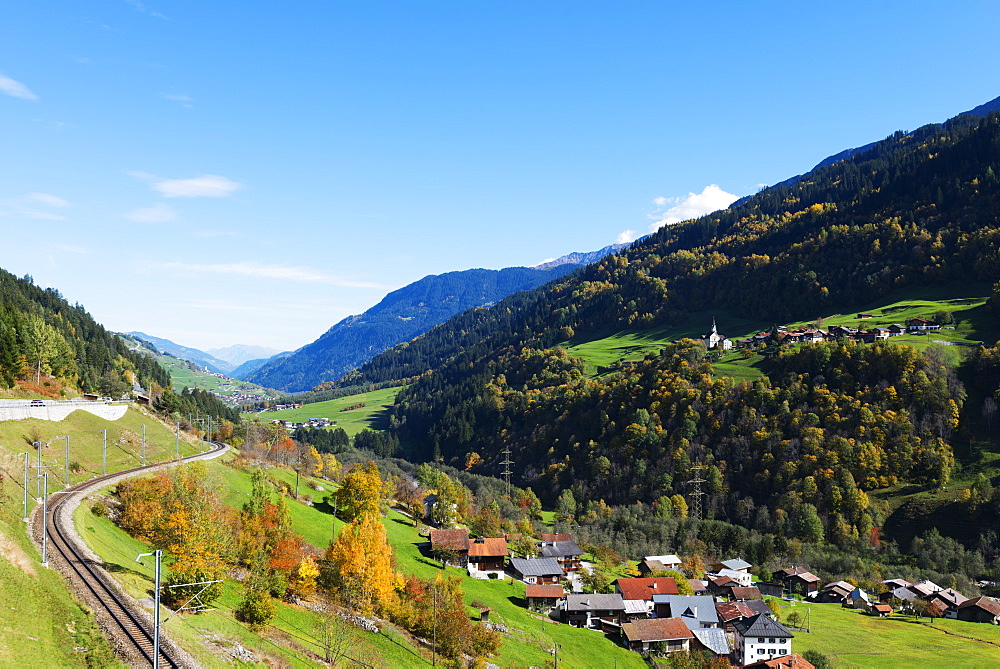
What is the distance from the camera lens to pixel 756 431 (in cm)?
13988

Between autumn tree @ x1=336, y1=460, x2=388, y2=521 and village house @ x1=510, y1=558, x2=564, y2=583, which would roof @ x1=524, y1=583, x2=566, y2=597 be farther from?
autumn tree @ x1=336, y1=460, x2=388, y2=521

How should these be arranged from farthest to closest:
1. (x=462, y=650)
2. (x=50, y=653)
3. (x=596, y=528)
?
(x=596, y=528), (x=462, y=650), (x=50, y=653)

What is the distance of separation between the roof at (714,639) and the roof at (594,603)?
905cm

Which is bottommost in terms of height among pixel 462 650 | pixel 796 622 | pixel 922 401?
pixel 796 622

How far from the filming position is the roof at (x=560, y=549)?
312ft

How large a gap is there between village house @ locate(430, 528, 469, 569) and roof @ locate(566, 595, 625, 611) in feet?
48.8

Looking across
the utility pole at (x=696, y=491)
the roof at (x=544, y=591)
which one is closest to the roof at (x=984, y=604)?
the utility pole at (x=696, y=491)

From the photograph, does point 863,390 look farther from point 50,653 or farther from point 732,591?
point 50,653

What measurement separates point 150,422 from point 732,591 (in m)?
93.2

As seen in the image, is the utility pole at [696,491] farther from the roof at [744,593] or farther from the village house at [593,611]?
the village house at [593,611]

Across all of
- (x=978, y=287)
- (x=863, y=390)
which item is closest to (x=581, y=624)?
(x=863, y=390)

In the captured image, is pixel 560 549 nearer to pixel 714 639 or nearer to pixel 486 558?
pixel 486 558

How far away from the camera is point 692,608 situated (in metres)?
77.1

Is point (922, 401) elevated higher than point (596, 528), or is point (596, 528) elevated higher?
point (922, 401)
